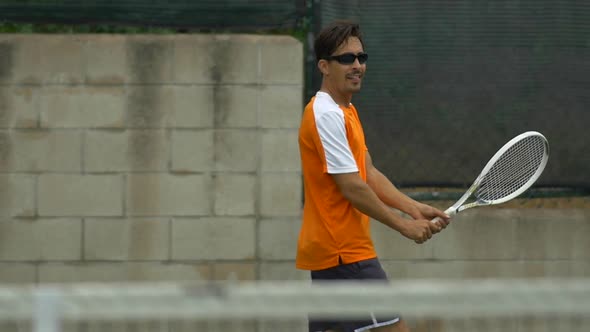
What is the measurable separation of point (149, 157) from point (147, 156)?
0.04ft

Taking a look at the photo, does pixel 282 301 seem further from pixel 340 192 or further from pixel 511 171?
pixel 511 171

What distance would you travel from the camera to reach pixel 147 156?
20.7 feet

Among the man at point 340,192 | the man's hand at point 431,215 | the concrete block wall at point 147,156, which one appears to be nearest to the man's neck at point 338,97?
the man at point 340,192

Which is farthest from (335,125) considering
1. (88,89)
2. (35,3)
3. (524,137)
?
(35,3)

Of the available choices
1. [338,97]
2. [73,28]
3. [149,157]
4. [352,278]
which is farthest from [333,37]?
[73,28]

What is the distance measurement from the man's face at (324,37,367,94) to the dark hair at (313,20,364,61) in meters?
0.02

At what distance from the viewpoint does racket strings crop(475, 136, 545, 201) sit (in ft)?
17.7

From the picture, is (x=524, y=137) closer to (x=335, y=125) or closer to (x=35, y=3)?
(x=335, y=125)

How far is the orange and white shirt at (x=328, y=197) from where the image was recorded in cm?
468

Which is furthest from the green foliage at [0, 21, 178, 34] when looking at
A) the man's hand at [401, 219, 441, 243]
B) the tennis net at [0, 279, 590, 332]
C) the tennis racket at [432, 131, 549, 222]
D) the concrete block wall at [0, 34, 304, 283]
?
the tennis net at [0, 279, 590, 332]

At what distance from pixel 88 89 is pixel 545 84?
2663 mm

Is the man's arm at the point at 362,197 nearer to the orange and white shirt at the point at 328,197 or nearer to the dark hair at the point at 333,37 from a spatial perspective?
the orange and white shirt at the point at 328,197

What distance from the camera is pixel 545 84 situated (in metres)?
6.54

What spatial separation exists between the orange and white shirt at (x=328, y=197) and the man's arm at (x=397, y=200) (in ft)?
0.95
